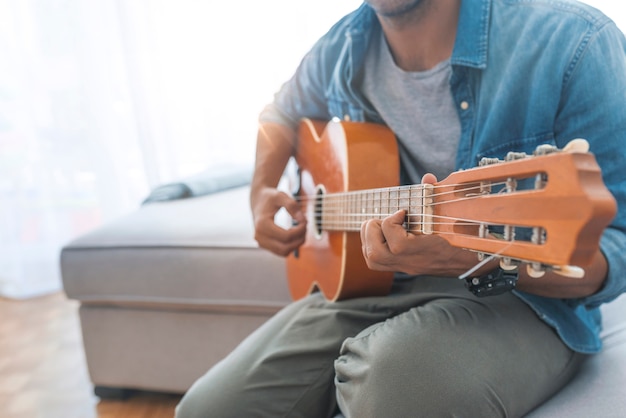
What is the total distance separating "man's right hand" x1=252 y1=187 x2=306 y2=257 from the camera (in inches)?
39.0

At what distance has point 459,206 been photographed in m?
0.49

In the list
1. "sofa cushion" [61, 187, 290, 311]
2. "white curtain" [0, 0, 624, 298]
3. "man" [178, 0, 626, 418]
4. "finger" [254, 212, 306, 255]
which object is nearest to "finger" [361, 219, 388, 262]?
"man" [178, 0, 626, 418]

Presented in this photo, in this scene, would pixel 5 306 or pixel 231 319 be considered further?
pixel 5 306

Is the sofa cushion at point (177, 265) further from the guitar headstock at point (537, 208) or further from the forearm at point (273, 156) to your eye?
the guitar headstock at point (537, 208)

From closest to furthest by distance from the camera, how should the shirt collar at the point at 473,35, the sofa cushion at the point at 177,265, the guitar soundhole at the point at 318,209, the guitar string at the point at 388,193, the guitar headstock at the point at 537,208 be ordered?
the guitar headstock at the point at 537,208, the guitar string at the point at 388,193, the shirt collar at the point at 473,35, the guitar soundhole at the point at 318,209, the sofa cushion at the point at 177,265

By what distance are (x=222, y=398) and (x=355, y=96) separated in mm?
521

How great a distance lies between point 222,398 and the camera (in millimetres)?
778

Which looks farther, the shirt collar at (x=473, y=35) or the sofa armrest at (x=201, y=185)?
the sofa armrest at (x=201, y=185)

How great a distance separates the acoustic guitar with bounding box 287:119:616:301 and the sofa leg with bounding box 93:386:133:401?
0.67m

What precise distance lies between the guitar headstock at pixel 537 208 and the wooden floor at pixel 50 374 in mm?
1061

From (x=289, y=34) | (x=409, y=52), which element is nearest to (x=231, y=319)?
(x=409, y=52)

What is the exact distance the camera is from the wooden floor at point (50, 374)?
1.32 metres

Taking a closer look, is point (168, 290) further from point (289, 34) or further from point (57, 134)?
point (57, 134)

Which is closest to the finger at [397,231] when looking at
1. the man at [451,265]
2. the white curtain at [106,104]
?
the man at [451,265]
